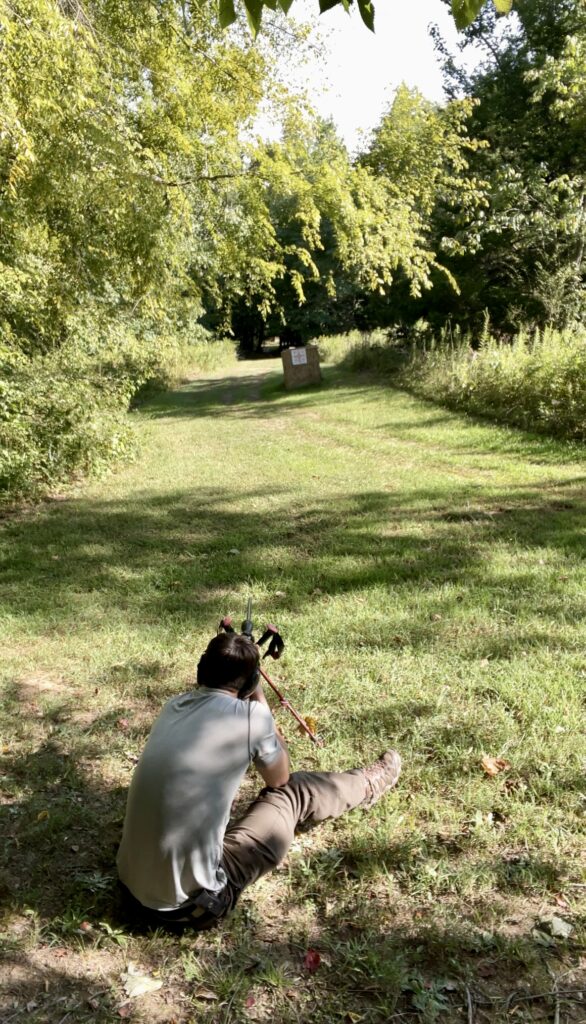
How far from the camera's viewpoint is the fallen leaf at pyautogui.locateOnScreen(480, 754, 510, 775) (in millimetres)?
3026

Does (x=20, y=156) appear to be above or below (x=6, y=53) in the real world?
below

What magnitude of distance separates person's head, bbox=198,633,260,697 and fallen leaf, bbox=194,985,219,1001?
0.93 meters

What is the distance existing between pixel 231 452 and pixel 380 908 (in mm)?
9723

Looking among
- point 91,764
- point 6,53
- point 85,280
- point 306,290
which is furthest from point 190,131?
point 306,290

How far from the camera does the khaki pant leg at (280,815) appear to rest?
2477 mm

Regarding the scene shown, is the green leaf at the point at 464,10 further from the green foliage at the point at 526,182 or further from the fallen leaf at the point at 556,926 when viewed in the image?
the green foliage at the point at 526,182

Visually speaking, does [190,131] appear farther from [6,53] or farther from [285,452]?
[285,452]

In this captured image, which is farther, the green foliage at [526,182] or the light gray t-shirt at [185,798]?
the green foliage at [526,182]

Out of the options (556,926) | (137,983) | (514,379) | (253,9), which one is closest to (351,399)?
(514,379)

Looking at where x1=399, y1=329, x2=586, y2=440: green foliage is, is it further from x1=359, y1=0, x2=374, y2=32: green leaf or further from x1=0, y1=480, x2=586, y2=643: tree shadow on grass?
x1=359, y1=0, x2=374, y2=32: green leaf

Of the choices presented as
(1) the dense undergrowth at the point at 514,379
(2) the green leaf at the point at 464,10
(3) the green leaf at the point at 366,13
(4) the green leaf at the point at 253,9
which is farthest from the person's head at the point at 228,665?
(1) the dense undergrowth at the point at 514,379

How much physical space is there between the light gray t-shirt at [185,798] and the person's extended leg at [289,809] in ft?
0.55

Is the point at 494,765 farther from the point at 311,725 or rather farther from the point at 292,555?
the point at 292,555

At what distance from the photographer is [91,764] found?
334 centimetres
